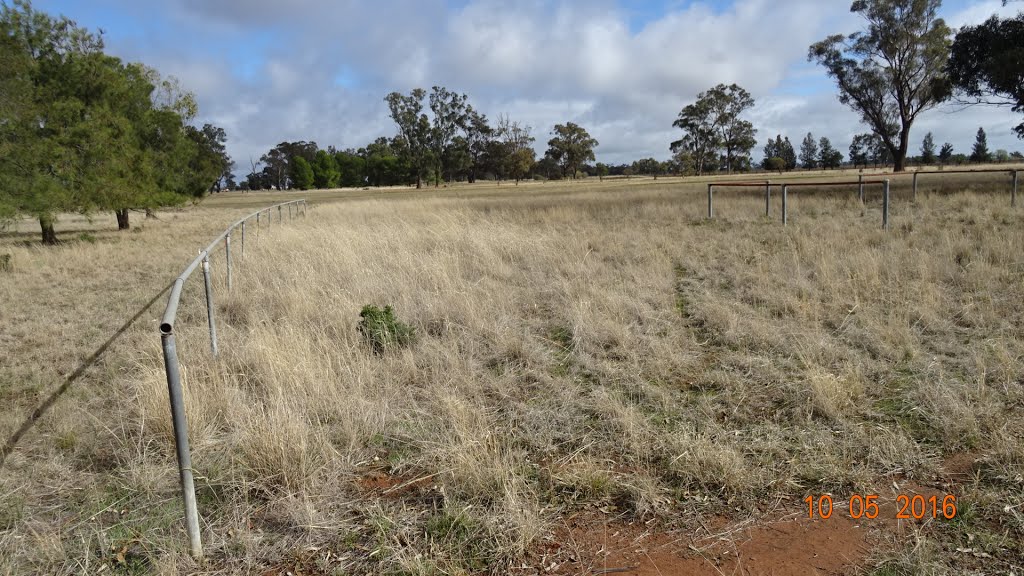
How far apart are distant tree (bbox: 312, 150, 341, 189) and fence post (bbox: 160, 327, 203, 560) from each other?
11173 centimetres

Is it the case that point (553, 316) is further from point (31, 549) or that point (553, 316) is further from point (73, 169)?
point (73, 169)

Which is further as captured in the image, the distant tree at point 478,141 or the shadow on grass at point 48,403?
the distant tree at point 478,141

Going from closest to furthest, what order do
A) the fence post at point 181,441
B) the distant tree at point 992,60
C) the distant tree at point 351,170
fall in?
the fence post at point 181,441 → the distant tree at point 992,60 → the distant tree at point 351,170

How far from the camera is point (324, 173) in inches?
4301

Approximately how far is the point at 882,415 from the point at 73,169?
2065 centimetres

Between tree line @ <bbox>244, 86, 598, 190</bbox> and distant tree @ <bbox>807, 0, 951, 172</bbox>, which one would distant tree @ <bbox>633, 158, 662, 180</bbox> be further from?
distant tree @ <bbox>807, 0, 951, 172</bbox>

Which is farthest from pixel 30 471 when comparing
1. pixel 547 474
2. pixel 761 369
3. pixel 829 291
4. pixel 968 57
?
pixel 968 57

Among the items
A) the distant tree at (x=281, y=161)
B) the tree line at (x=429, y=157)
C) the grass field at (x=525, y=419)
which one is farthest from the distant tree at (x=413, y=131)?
the grass field at (x=525, y=419)

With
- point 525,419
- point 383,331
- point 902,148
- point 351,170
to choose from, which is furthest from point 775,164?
point 525,419
